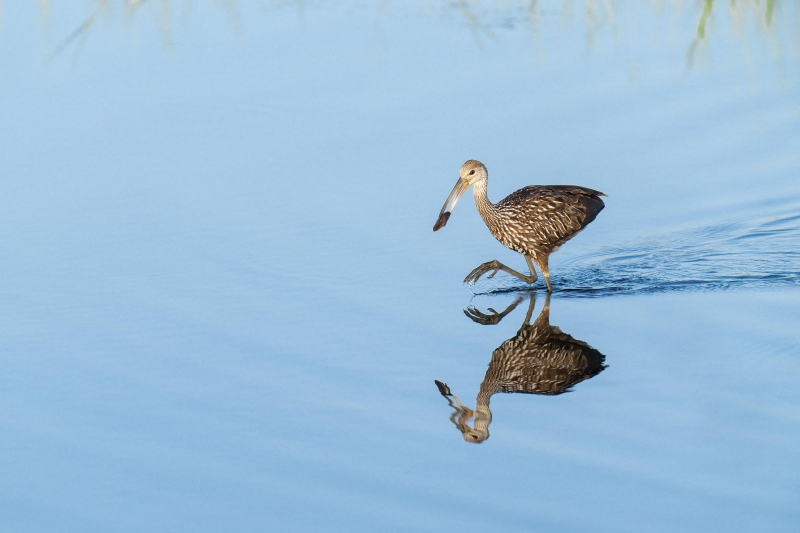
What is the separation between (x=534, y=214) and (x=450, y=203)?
601mm

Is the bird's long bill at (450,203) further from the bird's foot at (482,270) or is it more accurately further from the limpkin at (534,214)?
the bird's foot at (482,270)

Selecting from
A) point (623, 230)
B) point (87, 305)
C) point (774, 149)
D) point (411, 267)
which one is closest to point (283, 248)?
point (411, 267)

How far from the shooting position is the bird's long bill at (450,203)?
856cm

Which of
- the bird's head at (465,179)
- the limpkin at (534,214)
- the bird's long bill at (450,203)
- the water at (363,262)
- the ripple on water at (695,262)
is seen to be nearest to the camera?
the water at (363,262)

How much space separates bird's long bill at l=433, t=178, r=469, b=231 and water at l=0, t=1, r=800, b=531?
27 cm

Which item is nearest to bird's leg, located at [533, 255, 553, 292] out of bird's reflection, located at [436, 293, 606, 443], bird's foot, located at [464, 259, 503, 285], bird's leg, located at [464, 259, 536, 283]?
bird's leg, located at [464, 259, 536, 283]

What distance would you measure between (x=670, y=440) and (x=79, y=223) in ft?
15.3

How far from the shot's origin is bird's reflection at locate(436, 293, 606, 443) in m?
6.46

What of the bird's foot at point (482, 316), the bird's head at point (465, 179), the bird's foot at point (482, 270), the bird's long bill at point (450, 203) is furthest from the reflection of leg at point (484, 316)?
the bird's head at point (465, 179)

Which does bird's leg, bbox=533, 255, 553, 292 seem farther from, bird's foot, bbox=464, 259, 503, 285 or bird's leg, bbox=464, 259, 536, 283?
bird's foot, bbox=464, 259, 503, 285

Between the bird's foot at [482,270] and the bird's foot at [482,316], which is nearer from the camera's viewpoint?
the bird's foot at [482,316]

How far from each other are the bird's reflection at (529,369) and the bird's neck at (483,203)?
1205 mm

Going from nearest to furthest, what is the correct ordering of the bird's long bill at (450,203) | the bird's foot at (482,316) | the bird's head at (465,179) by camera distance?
the bird's foot at (482,316) < the bird's long bill at (450,203) < the bird's head at (465,179)

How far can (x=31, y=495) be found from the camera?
5.82 metres
